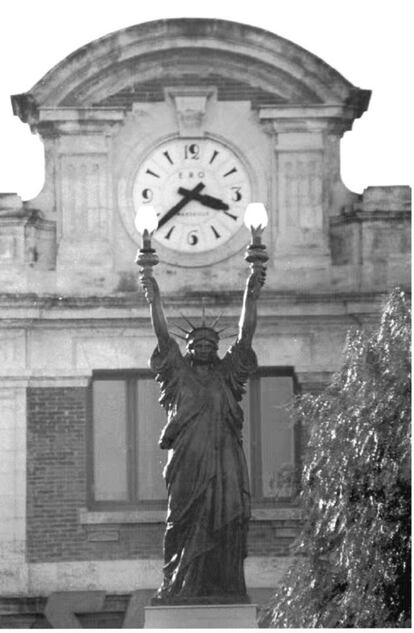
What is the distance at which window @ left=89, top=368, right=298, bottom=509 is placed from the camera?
34.7 m

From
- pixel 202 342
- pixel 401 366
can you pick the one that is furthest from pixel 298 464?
pixel 202 342

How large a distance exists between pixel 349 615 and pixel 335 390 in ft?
10.3

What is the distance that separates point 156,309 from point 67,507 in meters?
9.85

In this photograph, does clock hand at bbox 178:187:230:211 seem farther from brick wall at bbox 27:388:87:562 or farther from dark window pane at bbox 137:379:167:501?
brick wall at bbox 27:388:87:562

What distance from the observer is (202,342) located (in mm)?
25312

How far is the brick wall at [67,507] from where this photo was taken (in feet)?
113

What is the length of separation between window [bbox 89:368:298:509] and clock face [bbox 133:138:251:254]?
1.72m

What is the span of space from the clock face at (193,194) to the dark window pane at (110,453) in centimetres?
204

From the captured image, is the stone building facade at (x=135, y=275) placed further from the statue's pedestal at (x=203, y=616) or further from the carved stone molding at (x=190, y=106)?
the statue's pedestal at (x=203, y=616)

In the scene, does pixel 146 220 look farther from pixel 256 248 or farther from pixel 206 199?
pixel 206 199

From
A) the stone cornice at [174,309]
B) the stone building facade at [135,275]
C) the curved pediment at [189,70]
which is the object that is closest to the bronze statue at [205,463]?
the stone building facade at [135,275]

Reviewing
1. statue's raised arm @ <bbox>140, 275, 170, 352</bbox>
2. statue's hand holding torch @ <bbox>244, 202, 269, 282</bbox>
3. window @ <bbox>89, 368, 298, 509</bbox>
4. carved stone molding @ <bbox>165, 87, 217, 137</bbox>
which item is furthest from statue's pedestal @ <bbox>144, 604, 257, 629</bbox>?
carved stone molding @ <bbox>165, 87, 217, 137</bbox>

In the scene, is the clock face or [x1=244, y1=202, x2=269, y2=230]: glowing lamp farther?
the clock face

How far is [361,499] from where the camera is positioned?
95.2 feet
